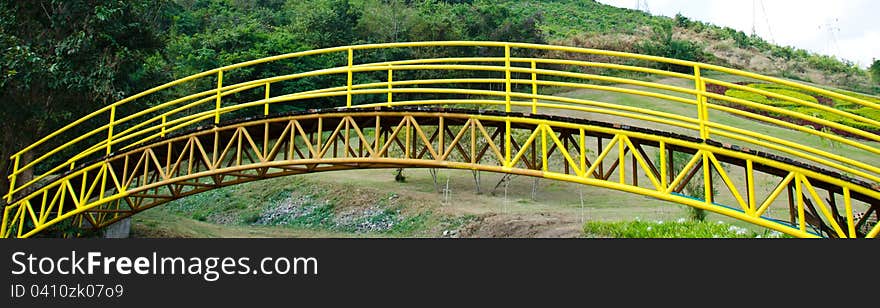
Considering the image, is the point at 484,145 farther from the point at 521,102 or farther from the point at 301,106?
the point at 301,106

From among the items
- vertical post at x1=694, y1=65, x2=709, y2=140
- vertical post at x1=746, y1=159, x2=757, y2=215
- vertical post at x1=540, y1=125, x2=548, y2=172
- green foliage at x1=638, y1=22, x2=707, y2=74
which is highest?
green foliage at x1=638, y1=22, x2=707, y2=74

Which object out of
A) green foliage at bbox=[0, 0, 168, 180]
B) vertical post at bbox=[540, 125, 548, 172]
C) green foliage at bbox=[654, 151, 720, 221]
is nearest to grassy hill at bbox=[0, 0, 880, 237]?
green foliage at bbox=[0, 0, 168, 180]

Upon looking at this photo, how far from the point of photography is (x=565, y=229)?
58.9 feet

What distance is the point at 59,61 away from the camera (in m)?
16.3

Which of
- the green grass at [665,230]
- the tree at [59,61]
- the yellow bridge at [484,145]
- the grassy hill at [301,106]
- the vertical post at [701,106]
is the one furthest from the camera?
the grassy hill at [301,106]

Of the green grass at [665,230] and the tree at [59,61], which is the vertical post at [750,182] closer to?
the green grass at [665,230]

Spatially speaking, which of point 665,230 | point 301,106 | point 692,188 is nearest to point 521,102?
point 665,230

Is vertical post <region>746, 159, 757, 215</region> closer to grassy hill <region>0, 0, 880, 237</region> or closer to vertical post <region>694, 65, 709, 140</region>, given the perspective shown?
vertical post <region>694, 65, 709, 140</region>

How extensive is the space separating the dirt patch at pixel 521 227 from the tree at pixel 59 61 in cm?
935

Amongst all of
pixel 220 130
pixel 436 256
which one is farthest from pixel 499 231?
pixel 436 256

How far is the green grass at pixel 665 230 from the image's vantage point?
1502 centimetres

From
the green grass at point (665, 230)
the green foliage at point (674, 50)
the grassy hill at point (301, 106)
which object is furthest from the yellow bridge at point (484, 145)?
the green foliage at point (674, 50)

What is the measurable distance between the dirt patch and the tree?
9350 mm

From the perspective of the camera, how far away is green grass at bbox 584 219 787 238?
15023 millimetres
